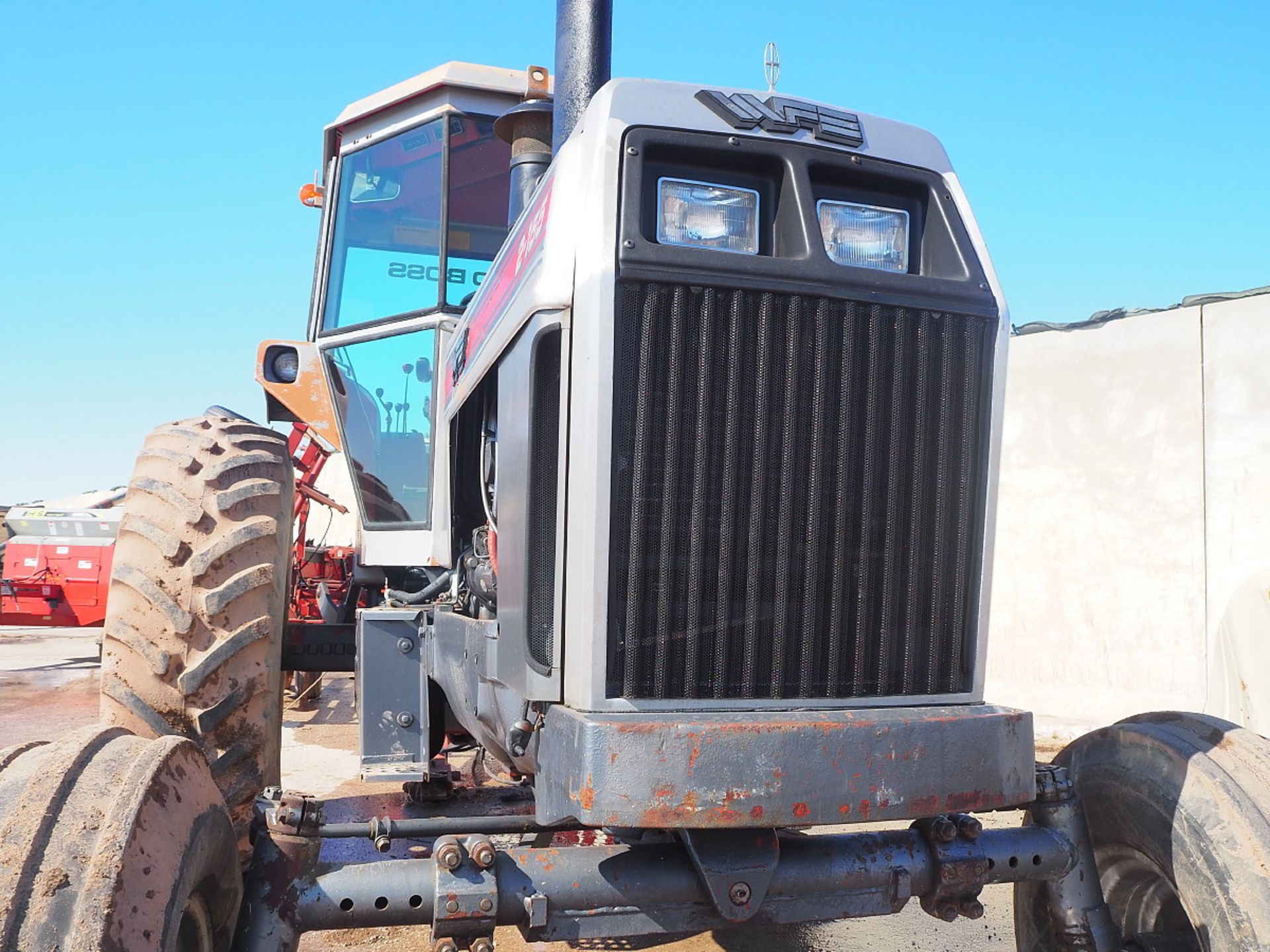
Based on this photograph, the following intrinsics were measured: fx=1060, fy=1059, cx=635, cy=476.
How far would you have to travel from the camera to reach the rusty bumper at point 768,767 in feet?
6.15

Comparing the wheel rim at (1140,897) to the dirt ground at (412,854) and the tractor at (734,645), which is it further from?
the dirt ground at (412,854)

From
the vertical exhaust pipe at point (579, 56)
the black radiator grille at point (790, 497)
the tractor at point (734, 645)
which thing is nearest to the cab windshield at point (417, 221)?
the vertical exhaust pipe at point (579, 56)

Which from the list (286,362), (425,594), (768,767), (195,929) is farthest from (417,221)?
(768,767)

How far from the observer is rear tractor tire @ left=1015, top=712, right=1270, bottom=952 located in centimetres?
218

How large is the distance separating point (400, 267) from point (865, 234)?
9.29ft

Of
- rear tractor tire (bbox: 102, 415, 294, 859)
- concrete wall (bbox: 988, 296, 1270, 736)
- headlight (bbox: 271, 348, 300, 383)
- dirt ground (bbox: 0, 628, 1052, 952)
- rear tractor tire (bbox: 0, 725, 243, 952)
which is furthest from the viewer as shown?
concrete wall (bbox: 988, 296, 1270, 736)

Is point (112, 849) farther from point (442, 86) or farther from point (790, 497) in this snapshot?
point (442, 86)

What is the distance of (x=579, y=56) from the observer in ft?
11.5

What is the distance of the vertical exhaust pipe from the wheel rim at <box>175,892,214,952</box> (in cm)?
241

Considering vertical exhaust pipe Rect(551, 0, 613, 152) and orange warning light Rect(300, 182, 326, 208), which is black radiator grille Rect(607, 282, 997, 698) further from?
orange warning light Rect(300, 182, 326, 208)

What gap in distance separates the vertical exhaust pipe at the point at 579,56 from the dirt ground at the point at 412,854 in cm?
231

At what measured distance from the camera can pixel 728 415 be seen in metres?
2.10

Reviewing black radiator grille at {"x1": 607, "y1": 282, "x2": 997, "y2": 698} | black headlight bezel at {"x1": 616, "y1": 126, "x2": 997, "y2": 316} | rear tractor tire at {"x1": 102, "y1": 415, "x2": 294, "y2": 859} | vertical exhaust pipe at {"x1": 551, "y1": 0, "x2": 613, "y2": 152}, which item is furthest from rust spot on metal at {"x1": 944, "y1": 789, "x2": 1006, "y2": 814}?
vertical exhaust pipe at {"x1": 551, "y1": 0, "x2": 613, "y2": 152}

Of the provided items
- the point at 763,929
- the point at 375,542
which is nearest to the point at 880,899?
the point at 763,929
